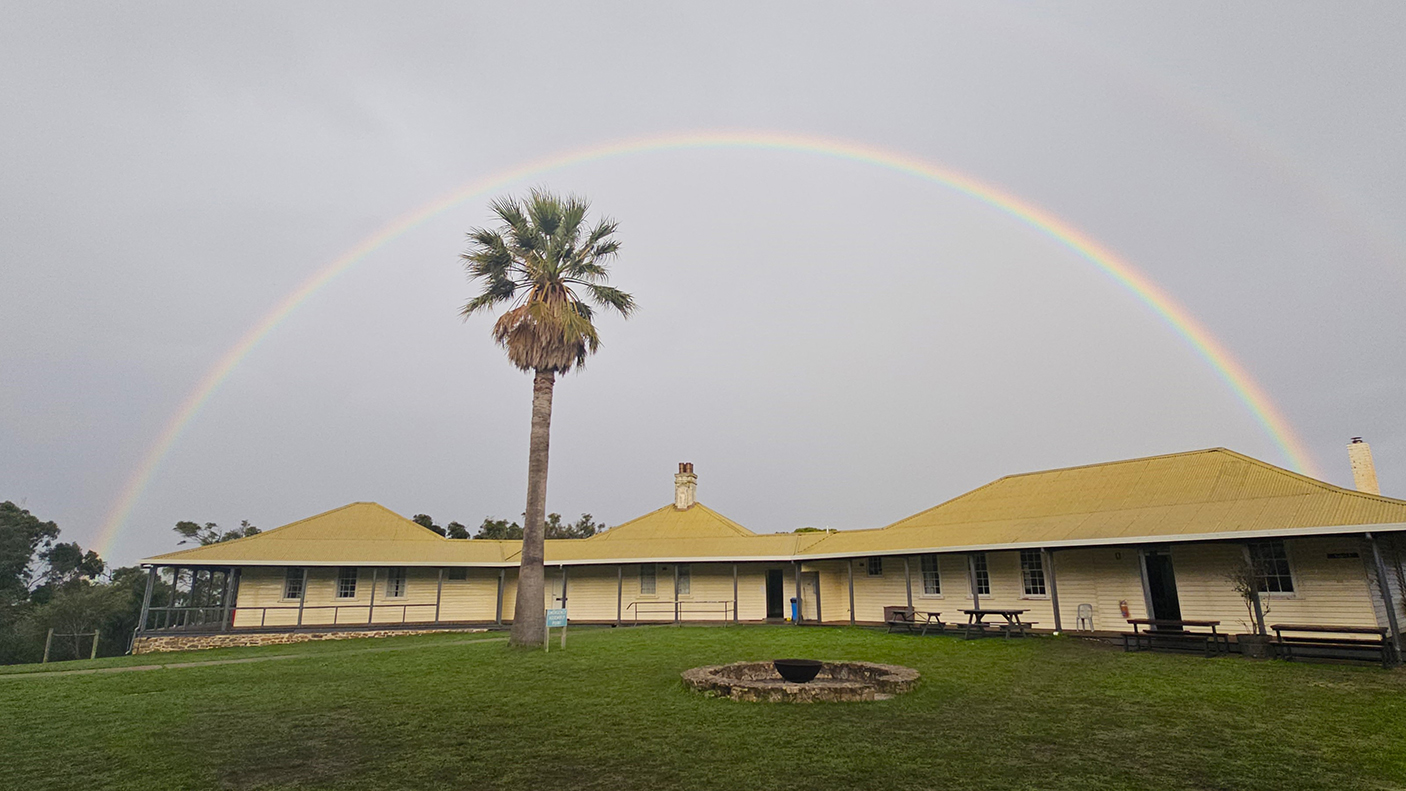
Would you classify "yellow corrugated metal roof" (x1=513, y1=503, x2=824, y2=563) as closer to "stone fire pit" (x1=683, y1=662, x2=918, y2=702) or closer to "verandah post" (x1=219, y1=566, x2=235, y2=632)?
"verandah post" (x1=219, y1=566, x2=235, y2=632)

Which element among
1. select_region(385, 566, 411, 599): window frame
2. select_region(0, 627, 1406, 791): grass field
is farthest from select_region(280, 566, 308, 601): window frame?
select_region(0, 627, 1406, 791): grass field

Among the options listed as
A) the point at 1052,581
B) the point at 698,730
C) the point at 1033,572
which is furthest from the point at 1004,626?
the point at 698,730

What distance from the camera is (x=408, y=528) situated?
1166 inches

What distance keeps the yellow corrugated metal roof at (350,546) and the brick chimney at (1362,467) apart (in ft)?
87.8

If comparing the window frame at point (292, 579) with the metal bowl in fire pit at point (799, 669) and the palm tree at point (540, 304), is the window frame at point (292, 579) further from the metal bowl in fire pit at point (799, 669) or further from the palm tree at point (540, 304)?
the metal bowl in fire pit at point (799, 669)

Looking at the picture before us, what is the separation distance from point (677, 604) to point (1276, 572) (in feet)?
57.4

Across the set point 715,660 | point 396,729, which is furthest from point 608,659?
point 396,729

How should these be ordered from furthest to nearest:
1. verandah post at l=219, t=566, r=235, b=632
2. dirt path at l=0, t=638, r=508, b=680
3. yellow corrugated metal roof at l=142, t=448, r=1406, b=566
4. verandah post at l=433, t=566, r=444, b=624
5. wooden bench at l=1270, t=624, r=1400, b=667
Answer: verandah post at l=433, t=566, r=444, b=624 < verandah post at l=219, t=566, r=235, b=632 < yellow corrugated metal roof at l=142, t=448, r=1406, b=566 < dirt path at l=0, t=638, r=508, b=680 < wooden bench at l=1270, t=624, r=1400, b=667

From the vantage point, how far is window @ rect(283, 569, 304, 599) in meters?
25.9

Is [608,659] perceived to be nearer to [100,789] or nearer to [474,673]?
[474,673]

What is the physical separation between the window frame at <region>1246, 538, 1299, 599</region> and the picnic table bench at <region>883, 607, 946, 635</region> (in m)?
7.13

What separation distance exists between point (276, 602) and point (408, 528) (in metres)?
5.37

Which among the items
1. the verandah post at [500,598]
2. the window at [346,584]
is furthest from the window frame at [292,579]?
the verandah post at [500,598]

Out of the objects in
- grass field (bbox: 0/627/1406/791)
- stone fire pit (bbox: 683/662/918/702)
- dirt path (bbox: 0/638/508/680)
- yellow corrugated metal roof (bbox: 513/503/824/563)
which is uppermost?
yellow corrugated metal roof (bbox: 513/503/824/563)
